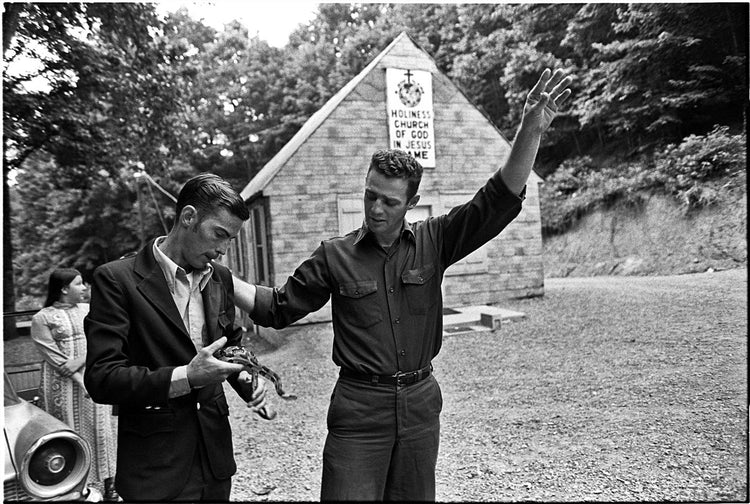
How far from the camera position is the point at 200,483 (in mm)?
1382

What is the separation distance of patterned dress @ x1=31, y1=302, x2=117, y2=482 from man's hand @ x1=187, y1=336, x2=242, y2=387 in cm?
174

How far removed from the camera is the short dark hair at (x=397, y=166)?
61.7 inches

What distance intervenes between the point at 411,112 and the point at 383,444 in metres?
2.75

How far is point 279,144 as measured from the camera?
3.89 m

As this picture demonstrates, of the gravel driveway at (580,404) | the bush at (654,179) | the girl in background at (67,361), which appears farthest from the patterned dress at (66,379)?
the bush at (654,179)

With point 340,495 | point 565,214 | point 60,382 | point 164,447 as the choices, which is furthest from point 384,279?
point 565,214

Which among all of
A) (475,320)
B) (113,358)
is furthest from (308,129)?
(113,358)

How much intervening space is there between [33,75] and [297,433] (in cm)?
266

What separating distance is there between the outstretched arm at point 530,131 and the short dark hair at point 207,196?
0.74m

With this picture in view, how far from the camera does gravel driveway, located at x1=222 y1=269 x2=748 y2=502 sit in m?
2.78

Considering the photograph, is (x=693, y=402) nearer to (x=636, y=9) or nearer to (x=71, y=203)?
(x=636, y=9)

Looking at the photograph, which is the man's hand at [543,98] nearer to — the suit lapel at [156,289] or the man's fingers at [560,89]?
the man's fingers at [560,89]

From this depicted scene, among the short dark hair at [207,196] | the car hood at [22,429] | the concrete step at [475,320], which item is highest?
the short dark hair at [207,196]

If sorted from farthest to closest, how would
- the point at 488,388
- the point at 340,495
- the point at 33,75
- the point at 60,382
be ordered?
1. the point at 488,388
2. the point at 33,75
3. the point at 60,382
4. the point at 340,495
